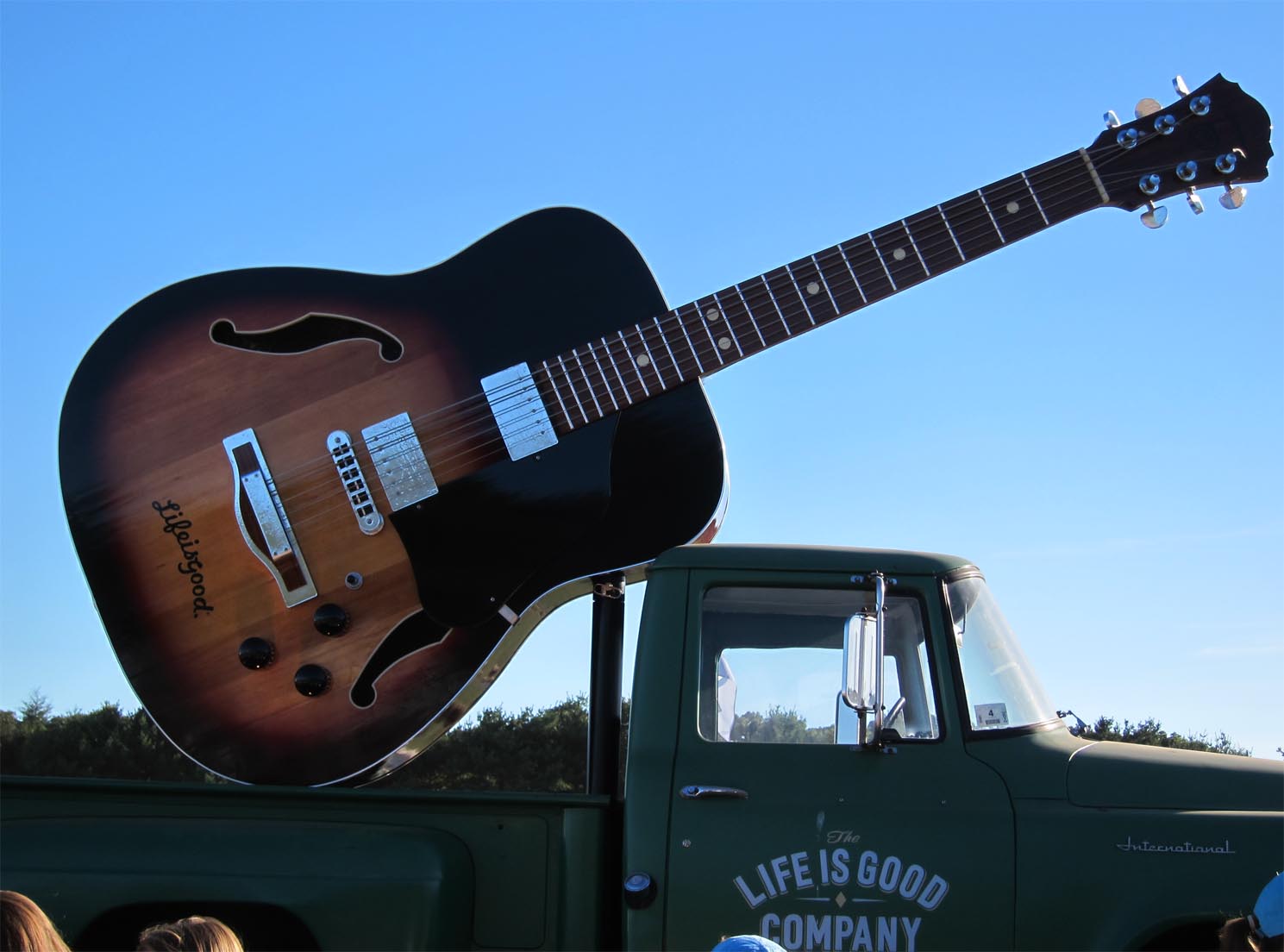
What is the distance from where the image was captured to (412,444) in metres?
4.41

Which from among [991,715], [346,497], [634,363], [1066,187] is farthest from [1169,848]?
[346,497]

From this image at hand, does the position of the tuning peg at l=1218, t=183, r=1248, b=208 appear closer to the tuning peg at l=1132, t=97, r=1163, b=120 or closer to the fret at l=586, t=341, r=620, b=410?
the tuning peg at l=1132, t=97, r=1163, b=120

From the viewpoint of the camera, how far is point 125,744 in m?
5.02

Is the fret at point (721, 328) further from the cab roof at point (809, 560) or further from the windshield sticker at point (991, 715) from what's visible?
the windshield sticker at point (991, 715)

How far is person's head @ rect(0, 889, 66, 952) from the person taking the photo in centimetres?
224

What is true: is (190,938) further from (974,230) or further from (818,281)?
(974,230)

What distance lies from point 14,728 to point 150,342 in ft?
6.42

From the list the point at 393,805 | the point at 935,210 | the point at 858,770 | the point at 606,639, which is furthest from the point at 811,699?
the point at 935,210

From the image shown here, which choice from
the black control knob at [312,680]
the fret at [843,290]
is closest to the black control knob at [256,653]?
the black control knob at [312,680]

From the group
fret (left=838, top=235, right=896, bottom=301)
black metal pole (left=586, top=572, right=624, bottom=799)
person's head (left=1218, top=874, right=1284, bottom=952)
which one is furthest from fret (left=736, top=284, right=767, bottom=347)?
person's head (left=1218, top=874, right=1284, bottom=952)

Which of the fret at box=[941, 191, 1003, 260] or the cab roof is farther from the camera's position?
the fret at box=[941, 191, 1003, 260]

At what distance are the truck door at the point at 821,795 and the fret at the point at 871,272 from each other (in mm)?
1388

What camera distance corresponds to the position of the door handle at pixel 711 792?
132 inches

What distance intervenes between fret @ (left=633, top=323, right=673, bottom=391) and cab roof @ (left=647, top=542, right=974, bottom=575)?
96 cm
